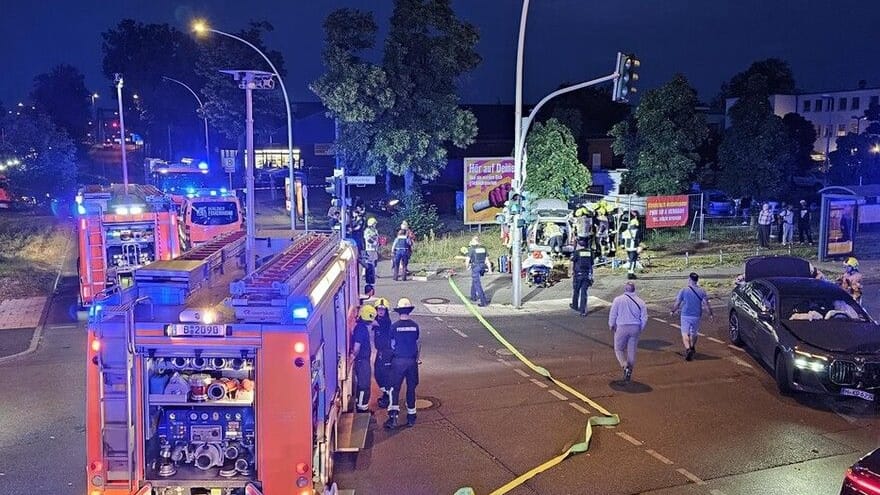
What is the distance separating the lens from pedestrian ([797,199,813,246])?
26.9 meters

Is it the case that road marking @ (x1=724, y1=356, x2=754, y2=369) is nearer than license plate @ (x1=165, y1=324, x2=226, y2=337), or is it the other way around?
license plate @ (x1=165, y1=324, x2=226, y2=337)

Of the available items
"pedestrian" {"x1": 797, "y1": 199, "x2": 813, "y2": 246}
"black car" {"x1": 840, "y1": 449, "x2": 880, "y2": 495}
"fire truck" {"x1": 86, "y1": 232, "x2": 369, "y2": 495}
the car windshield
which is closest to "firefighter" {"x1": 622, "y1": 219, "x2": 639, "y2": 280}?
the car windshield

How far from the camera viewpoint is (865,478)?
21.0 feet

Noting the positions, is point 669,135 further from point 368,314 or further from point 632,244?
point 368,314

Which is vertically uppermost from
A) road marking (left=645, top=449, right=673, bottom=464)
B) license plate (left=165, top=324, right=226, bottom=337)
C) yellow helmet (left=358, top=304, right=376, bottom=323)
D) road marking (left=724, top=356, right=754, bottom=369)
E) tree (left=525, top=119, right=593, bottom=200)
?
tree (left=525, top=119, right=593, bottom=200)

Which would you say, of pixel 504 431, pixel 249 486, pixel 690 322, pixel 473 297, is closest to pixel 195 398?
pixel 249 486

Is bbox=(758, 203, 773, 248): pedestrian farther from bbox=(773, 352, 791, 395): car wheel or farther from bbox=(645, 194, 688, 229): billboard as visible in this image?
bbox=(773, 352, 791, 395): car wheel

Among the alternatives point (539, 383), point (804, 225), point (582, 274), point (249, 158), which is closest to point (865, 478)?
point (539, 383)

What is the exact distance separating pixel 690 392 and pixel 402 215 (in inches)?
734

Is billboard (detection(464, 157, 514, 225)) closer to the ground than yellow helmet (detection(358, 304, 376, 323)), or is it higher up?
higher up

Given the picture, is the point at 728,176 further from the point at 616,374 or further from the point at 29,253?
the point at 29,253

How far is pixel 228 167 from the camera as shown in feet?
109

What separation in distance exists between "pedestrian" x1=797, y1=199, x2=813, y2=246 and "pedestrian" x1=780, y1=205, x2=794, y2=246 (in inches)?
13.8

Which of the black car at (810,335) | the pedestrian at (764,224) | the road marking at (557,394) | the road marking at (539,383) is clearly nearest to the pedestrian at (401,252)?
the road marking at (539,383)
